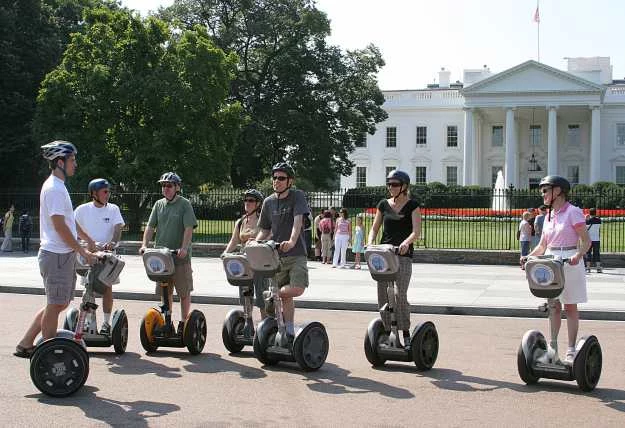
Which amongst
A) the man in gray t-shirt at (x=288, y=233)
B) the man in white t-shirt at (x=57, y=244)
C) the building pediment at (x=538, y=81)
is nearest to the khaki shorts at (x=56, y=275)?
the man in white t-shirt at (x=57, y=244)

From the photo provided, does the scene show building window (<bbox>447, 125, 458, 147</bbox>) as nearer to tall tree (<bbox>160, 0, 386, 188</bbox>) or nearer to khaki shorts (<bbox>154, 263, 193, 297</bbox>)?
tall tree (<bbox>160, 0, 386, 188</bbox>)

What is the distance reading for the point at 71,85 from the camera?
3391cm

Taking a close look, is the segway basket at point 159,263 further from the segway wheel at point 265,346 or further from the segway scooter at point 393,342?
the segway scooter at point 393,342

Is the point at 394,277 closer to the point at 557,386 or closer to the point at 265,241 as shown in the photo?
the point at 265,241

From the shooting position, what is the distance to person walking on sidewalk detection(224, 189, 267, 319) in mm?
8812

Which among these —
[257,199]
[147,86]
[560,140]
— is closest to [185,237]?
[257,199]

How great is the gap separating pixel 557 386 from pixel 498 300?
686 cm

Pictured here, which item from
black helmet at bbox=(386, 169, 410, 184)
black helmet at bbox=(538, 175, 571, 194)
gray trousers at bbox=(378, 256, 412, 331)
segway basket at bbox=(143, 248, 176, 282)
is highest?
black helmet at bbox=(386, 169, 410, 184)

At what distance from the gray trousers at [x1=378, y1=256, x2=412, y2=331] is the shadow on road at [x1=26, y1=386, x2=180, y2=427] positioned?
2.43 m

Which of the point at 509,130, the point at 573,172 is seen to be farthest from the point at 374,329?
the point at 573,172

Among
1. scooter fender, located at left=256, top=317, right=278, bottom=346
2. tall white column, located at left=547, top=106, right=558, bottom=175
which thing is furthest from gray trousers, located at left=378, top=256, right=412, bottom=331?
tall white column, located at left=547, top=106, right=558, bottom=175

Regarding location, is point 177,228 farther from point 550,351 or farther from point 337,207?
point 337,207

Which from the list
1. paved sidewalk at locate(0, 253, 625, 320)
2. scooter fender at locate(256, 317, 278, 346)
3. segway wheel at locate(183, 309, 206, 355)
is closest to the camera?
scooter fender at locate(256, 317, 278, 346)

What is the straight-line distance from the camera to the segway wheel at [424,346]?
26.6 ft
